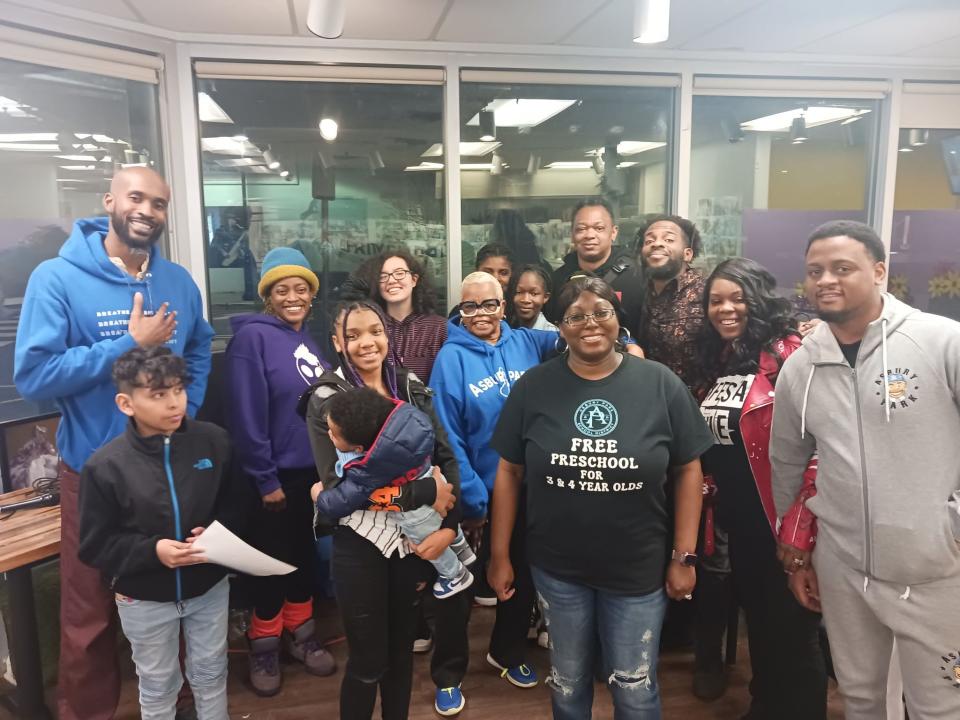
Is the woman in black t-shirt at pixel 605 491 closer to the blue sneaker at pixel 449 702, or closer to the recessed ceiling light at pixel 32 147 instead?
the blue sneaker at pixel 449 702

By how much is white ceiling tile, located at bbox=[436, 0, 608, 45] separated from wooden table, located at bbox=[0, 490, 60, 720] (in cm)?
250

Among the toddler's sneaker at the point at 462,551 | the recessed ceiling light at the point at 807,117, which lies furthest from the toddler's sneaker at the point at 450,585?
the recessed ceiling light at the point at 807,117

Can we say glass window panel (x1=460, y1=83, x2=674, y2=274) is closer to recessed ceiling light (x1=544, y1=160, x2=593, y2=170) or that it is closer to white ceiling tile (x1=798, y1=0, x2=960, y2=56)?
recessed ceiling light (x1=544, y1=160, x2=593, y2=170)

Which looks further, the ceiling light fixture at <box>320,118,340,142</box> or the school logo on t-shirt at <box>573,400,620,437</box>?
the ceiling light fixture at <box>320,118,340,142</box>

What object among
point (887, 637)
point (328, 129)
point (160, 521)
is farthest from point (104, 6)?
point (887, 637)

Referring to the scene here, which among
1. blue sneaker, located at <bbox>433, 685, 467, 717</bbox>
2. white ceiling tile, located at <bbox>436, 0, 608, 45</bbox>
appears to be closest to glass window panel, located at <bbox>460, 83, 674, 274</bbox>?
white ceiling tile, located at <bbox>436, 0, 608, 45</bbox>

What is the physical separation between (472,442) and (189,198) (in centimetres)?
203

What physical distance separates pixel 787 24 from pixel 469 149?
5.33 ft

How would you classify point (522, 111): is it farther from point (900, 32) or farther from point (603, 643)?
point (603, 643)

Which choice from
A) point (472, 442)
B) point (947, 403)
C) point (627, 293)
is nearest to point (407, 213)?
point (627, 293)

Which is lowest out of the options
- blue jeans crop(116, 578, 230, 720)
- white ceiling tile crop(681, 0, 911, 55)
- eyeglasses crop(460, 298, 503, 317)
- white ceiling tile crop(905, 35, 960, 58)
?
blue jeans crop(116, 578, 230, 720)

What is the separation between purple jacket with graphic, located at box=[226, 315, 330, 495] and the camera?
2213mm

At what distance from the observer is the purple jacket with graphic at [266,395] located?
2213 millimetres

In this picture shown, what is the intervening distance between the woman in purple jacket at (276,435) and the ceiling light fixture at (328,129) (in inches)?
43.5
